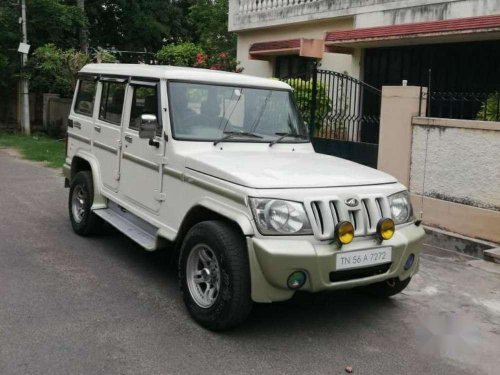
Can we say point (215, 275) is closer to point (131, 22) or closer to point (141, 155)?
point (141, 155)

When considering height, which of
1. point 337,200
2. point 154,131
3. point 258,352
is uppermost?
point 154,131

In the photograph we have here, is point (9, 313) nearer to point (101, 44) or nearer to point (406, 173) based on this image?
point (406, 173)

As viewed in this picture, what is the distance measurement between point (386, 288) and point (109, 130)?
3.24 meters

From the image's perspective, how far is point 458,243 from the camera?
7.00 m

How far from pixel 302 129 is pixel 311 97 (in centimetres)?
404

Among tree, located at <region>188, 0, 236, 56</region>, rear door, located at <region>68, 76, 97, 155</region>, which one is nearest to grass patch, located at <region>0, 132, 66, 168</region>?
tree, located at <region>188, 0, 236, 56</region>

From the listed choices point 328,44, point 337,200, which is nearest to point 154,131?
point 337,200

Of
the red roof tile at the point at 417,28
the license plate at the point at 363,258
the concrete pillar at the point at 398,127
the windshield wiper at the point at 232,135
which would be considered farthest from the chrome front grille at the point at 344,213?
the red roof tile at the point at 417,28

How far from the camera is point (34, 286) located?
202 inches

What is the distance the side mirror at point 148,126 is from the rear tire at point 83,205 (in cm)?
177

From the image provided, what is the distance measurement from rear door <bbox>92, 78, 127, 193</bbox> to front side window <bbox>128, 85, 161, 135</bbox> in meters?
0.27

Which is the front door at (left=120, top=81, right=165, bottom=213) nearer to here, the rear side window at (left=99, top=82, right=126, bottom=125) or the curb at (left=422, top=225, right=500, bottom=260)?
the rear side window at (left=99, top=82, right=126, bottom=125)

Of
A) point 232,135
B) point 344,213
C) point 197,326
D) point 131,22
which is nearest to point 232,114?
point 232,135

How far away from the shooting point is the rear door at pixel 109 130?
6078mm
